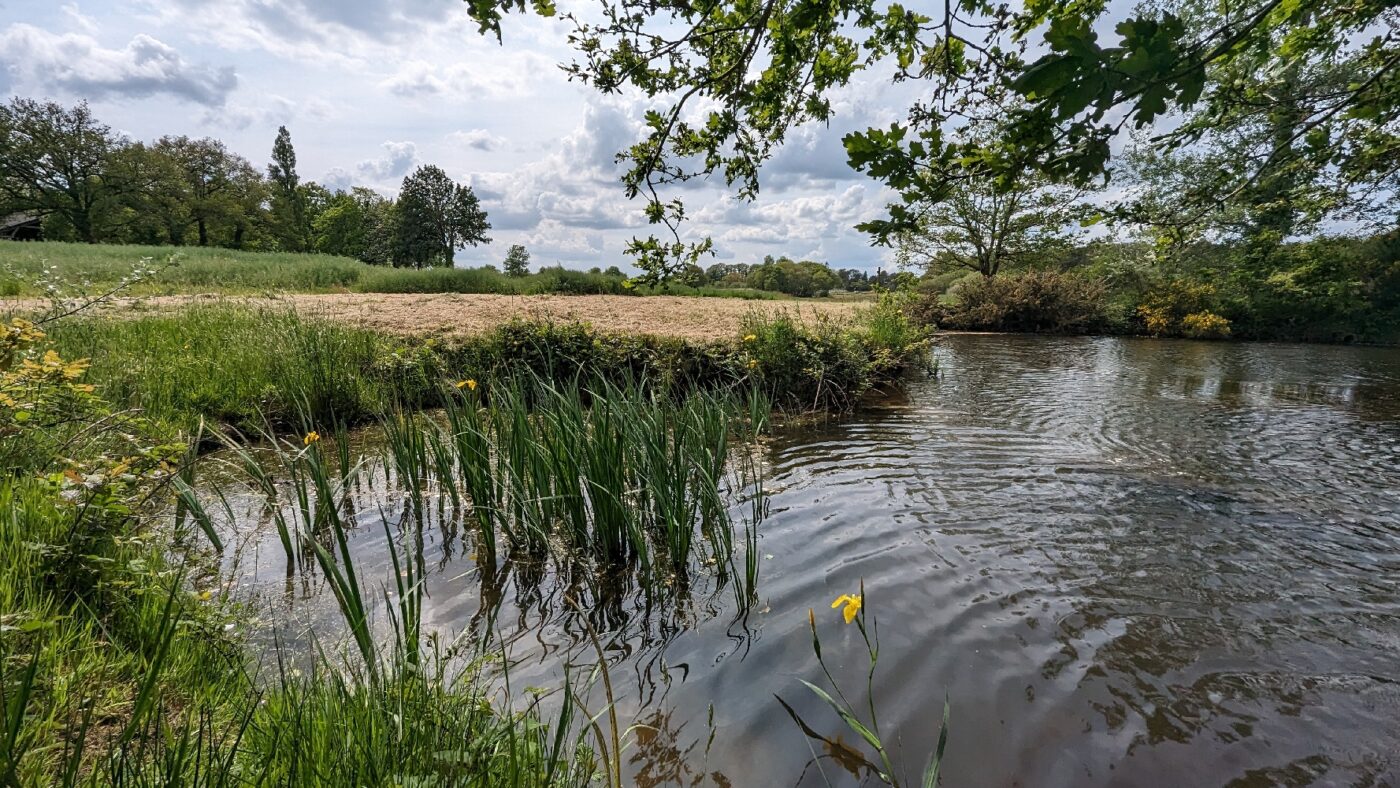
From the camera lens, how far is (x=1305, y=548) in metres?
3.17

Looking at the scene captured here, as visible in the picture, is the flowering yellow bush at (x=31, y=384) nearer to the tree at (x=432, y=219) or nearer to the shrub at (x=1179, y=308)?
the shrub at (x=1179, y=308)

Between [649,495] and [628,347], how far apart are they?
409cm

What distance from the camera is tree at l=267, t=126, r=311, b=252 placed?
49.6 meters

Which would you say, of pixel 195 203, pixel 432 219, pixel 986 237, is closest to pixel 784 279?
pixel 986 237

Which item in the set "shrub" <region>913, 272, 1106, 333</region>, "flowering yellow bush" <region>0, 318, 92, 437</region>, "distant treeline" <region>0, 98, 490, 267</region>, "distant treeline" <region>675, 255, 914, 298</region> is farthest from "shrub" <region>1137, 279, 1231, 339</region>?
"distant treeline" <region>0, 98, 490, 267</region>

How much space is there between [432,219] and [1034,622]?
51011 millimetres

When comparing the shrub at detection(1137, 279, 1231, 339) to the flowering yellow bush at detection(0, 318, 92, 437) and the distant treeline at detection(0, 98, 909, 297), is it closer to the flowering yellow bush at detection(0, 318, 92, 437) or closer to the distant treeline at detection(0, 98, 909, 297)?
the distant treeline at detection(0, 98, 909, 297)

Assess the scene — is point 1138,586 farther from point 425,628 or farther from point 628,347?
point 628,347

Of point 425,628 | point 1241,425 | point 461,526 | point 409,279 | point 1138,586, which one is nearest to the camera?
point 425,628

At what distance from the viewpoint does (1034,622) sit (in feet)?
8.05

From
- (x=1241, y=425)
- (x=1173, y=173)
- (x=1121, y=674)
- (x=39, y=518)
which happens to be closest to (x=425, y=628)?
(x=39, y=518)

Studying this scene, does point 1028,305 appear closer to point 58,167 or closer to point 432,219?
point 432,219

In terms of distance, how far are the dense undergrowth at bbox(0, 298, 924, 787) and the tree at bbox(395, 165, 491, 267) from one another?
141ft

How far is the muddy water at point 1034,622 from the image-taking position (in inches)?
70.4
